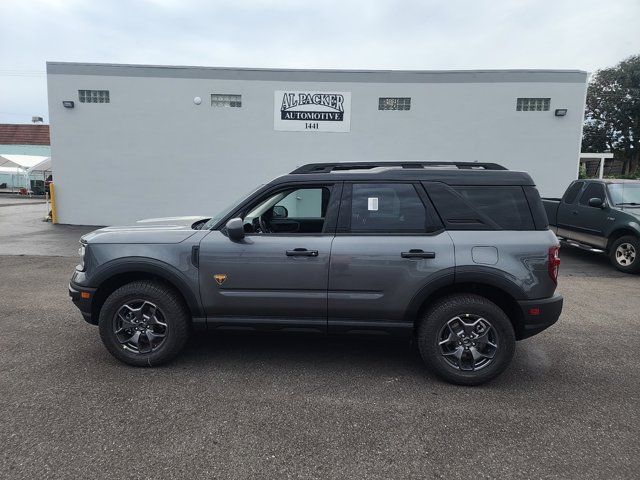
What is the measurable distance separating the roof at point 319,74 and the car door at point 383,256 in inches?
392

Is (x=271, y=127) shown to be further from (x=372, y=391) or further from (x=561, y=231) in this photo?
(x=372, y=391)

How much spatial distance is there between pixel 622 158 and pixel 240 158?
3732cm

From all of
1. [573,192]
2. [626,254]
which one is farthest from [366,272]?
[573,192]

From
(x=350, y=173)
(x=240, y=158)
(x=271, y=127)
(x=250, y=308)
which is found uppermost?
(x=271, y=127)

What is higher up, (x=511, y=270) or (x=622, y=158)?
(x=622, y=158)

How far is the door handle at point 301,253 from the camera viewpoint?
12.0ft

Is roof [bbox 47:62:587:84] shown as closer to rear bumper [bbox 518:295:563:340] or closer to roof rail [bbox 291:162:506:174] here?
roof rail [bbox 291:162:506:174]

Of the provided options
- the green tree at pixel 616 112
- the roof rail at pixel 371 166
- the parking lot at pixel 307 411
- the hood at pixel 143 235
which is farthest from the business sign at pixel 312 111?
the green tree at pixel 616 112

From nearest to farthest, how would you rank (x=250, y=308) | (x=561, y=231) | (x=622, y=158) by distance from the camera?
(x=250, y=308)
(x=561, y=231)
(x=622, y=158)

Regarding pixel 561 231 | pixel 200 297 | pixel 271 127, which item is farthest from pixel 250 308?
pixel 271 127

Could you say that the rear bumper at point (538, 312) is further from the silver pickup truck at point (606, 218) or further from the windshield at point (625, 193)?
the windshield at point (625, 193)

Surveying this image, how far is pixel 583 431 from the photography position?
9.89 feet

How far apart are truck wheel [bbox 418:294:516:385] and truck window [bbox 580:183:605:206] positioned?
24.2 feet

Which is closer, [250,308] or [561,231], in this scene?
[250,308]
